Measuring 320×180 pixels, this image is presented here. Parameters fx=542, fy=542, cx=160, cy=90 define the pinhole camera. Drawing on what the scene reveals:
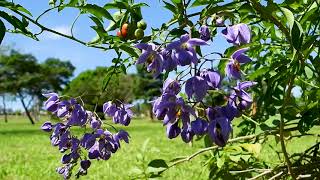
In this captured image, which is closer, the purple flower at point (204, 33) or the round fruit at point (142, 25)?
the purple flower at point (204, 33)

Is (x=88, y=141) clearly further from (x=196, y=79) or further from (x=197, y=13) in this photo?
(x=196, y=79)

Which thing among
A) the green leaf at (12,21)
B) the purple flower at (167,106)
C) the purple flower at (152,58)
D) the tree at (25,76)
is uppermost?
the tree at (25,76)

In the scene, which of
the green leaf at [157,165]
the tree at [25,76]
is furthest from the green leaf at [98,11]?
the tree at [25,76]

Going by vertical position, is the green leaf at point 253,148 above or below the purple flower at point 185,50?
below

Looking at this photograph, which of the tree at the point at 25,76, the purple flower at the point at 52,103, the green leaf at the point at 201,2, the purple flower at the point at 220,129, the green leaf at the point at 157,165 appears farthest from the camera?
the tree at the point at 25,76

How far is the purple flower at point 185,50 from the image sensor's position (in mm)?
966

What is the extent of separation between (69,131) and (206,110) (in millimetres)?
697

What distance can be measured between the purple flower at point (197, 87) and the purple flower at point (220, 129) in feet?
0.17

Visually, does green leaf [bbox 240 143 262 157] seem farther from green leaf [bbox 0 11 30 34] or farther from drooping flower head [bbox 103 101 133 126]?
green leaf [bbox 0 11 30 34]

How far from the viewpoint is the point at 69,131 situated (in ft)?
5.25

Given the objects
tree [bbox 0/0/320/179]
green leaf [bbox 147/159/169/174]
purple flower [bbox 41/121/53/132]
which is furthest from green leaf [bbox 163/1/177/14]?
green leaf [bbox 147/159/169/174]

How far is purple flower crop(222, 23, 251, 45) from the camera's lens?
1.13 metres

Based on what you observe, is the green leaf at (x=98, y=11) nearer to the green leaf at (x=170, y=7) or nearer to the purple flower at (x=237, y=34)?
the green leaf at (x=170, y=7)

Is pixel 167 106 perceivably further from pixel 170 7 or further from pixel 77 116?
pixel 77 116
